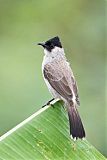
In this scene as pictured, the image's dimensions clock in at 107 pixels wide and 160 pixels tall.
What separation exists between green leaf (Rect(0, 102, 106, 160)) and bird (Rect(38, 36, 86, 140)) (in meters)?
0.23

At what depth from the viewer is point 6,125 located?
22.2ft

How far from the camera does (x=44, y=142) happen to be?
397cm

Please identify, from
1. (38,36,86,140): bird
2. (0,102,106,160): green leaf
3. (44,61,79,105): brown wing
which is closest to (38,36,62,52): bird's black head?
(38,36,86,140): bird

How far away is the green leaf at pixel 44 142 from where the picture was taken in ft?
12.4

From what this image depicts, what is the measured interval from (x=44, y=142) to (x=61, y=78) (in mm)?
1388

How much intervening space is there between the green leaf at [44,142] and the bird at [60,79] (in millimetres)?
226

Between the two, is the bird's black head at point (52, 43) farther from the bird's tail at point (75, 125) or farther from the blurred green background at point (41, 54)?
the blurred green background at point (41, 54)

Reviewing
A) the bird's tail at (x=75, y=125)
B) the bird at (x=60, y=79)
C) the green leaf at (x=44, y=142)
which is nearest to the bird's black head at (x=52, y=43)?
the bird at (x=60, y=79)

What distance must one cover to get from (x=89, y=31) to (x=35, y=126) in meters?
5.46

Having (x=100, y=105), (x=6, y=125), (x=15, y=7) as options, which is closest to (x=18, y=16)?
(x=15, y=7)

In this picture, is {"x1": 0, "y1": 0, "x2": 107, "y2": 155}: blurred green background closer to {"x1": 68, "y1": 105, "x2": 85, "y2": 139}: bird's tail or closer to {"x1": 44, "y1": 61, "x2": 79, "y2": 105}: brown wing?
{"x1": 44, "y1": 61, "x2": 79, "y2": 105}: brown wing

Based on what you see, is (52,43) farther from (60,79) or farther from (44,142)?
(44,142)

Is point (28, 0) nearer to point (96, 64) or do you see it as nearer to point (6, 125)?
point (96, 64)

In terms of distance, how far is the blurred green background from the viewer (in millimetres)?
→ 7078
